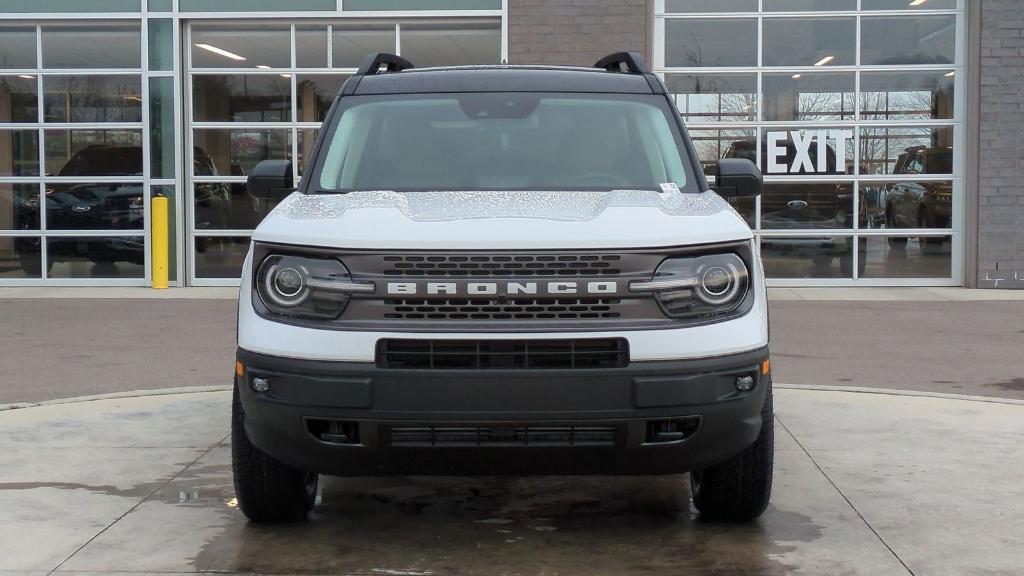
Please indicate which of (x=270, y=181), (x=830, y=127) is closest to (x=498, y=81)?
(x=270, y=181)

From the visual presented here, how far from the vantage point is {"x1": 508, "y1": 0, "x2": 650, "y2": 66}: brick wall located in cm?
1806

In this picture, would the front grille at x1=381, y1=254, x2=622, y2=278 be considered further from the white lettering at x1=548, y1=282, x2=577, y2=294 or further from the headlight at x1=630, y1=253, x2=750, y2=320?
the headlight at x1=630, y1=253, x2=750, y2=320

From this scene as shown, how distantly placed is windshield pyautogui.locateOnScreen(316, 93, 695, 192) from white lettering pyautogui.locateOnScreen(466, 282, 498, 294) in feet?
3.42

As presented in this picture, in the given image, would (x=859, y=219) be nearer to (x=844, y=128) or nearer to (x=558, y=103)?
(x=844, y=128)

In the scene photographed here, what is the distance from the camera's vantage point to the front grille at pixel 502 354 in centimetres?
442

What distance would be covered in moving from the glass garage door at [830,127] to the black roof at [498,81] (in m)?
12.5

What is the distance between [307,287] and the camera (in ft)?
15.0

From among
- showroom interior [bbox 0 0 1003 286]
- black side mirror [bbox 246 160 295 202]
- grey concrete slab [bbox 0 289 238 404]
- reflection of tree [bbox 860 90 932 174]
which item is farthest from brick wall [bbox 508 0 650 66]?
black side mirror [bbox 246 160 295 202]

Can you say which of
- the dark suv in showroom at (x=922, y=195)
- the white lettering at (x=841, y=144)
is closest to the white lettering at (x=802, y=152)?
the white lettering at (x=841, y=144)

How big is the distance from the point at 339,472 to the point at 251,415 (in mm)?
363

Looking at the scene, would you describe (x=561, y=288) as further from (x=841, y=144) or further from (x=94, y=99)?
(x=94, y=99)

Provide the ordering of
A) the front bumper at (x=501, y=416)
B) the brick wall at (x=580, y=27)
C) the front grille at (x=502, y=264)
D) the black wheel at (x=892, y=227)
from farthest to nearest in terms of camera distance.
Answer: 1. the black wheel at (x=892, y=227)
2. the brick wall at (x=580, y=27)
3. the front grille at (x=502, y=264)
4. the front bumper at (x=501, y=416)

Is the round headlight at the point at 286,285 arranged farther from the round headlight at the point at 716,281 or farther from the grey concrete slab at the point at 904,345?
the grey concrete slab at the point at 904,345

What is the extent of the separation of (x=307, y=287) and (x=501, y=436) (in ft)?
2.75
